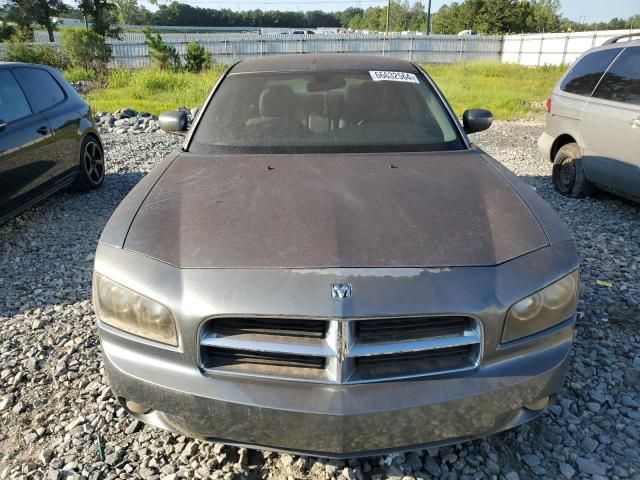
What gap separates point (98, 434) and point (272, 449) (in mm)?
1069

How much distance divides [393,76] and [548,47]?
33015 millimetres

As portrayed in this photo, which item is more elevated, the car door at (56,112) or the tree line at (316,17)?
the tree line at (316,17)

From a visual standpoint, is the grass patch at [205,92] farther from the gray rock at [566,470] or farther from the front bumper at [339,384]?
the front bumper at [339,384]

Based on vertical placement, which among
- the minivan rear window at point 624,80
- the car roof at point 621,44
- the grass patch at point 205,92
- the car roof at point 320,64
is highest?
the car roof at point 621,44

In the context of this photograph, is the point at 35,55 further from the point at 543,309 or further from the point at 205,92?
the point at 543,309

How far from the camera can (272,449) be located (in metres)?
1.89

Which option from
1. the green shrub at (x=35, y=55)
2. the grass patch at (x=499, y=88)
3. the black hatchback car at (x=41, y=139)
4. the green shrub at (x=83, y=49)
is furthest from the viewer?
the green shrub at (x=35, y=55)

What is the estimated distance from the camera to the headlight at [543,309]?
1.88 meters

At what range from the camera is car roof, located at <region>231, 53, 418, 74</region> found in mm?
3545

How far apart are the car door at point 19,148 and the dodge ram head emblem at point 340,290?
4207 mm

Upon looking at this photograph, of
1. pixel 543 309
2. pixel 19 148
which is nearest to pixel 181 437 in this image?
pixel 543 309

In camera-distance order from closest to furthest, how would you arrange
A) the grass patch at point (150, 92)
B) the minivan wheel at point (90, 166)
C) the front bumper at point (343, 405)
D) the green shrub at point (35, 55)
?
the front bumper at point (343, 405), the minivan wheel at point (90, 166), the grass patch at point (150, 92), the green shrub at point (35, 55)

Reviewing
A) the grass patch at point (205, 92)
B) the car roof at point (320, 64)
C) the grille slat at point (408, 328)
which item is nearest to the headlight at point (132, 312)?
the grille slat at point (408, 328)

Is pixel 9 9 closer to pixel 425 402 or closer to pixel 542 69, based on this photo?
pixel 542 69
